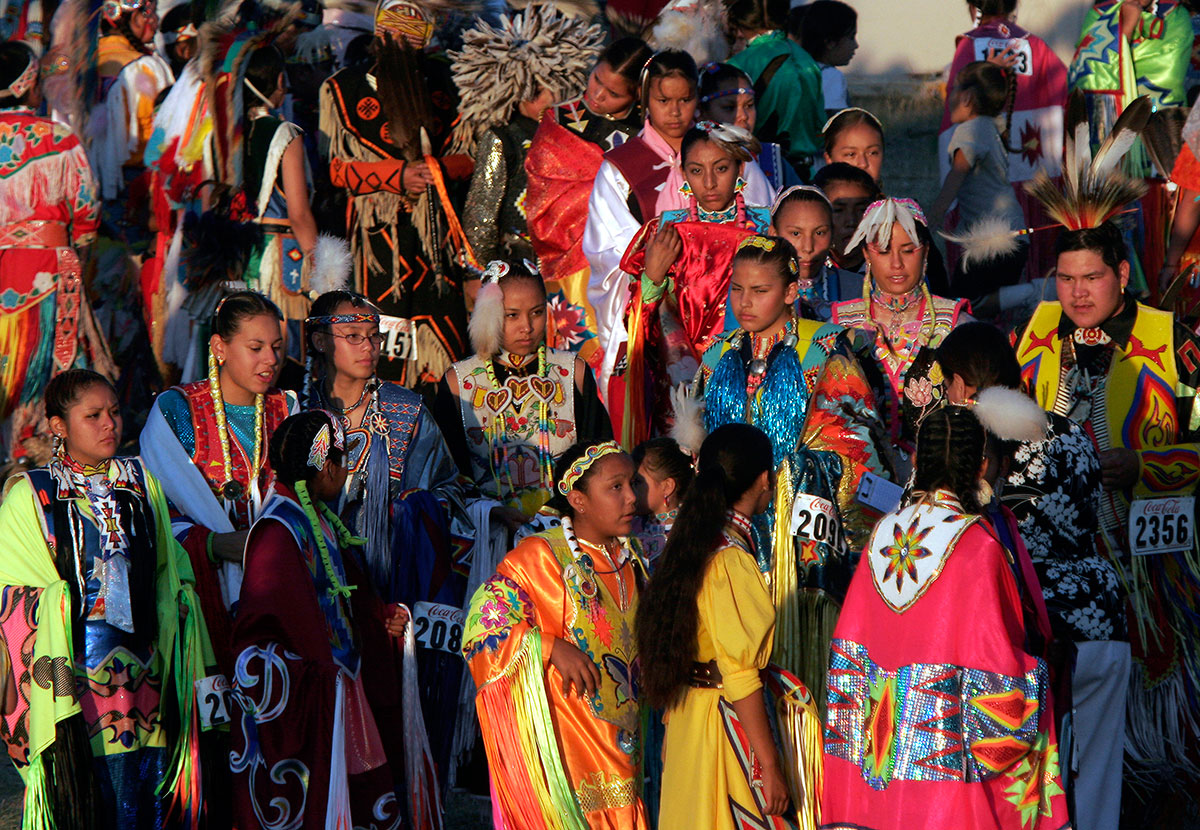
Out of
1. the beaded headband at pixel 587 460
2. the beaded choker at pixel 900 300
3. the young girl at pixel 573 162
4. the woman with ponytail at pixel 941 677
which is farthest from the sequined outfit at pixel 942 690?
the young girl at pixel 573 162

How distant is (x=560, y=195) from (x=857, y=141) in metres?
1.16

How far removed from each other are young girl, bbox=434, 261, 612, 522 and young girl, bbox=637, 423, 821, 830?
137cm

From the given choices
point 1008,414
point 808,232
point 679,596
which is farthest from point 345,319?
point 1008,414

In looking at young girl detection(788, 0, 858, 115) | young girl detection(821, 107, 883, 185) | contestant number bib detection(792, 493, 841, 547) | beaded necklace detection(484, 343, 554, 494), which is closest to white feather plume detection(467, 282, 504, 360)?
beaded necklace detection(484, 343, 554, 494)

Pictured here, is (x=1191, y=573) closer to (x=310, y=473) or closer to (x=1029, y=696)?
(x=1029, y=696)

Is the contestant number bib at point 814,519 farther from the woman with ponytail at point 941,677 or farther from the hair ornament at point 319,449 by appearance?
the hair ornament at point 319,449

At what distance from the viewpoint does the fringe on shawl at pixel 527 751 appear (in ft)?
12.6

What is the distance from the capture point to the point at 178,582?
14.4 feet

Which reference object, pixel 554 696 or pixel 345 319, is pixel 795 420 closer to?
pixel 554 696

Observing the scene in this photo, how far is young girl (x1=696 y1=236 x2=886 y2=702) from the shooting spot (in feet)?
13.7

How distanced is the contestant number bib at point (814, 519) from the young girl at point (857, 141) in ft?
8.19

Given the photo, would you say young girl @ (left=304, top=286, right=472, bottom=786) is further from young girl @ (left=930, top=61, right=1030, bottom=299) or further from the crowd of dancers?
young girl @ (left=930, top=61, right=1030, bottom=299)

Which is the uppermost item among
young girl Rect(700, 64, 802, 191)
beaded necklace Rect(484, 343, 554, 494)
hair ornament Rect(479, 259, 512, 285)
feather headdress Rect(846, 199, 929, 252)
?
young girl Rect(700, 64, 802, 191)

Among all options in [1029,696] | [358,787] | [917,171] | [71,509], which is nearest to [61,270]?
[71,509]
